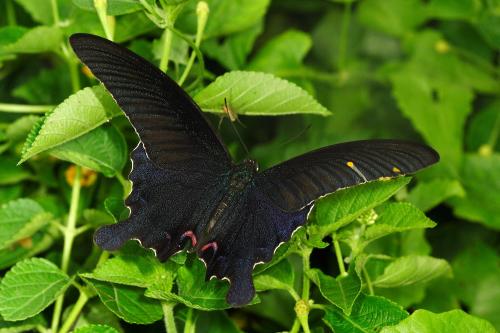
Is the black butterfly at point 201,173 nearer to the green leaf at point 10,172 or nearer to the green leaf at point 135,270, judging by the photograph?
the green leaf at point 135,270

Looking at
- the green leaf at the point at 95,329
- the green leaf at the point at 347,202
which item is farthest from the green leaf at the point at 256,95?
the green leaf at the point at 95,329

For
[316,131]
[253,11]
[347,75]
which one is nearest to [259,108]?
[253,11]

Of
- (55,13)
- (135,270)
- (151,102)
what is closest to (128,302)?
(135,270)

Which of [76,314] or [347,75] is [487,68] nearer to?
[347,75]

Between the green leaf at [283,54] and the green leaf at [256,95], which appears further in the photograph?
Result: the green leaf at [283,54]

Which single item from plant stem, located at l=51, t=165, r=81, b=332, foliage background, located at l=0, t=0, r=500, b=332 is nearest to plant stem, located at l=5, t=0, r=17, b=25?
foliage background, located at l=0, t=0, r=500, b=332
